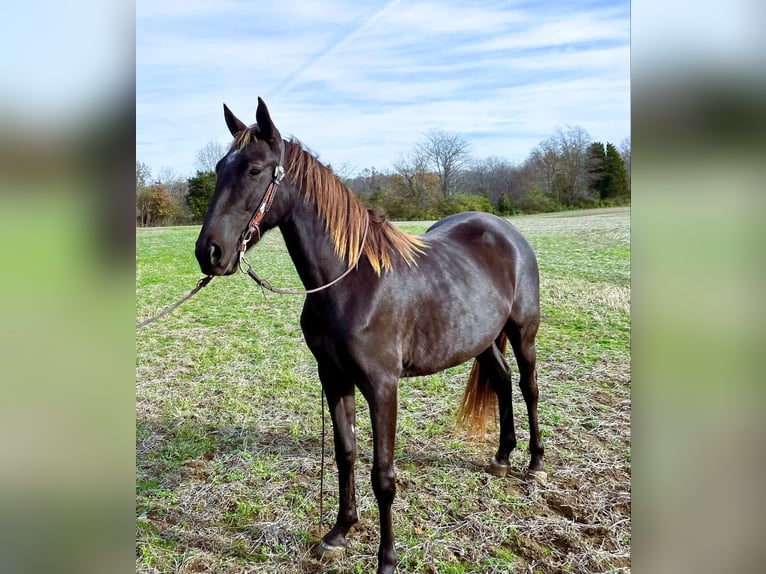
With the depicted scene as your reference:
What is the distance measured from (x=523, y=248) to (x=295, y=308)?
6.12 metres

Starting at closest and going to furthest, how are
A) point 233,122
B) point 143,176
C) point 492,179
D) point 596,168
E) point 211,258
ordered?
point 211,258
point 233,122
point 143,176
point 596,168
point 492,179

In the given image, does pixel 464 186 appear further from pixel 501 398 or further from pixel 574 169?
pixel 501 398

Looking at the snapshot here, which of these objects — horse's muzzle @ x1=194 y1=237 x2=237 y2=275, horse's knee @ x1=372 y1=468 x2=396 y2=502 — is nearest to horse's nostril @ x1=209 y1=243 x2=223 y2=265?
horse's muzzle @ x1=194 y1=237 x2=237 y2=275

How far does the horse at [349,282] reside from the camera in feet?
7.47

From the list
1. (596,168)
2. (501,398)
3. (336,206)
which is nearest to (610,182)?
(596,168)

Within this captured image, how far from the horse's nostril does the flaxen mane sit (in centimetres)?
47

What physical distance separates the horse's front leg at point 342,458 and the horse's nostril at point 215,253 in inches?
34.2

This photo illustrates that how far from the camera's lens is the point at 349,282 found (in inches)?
98.3

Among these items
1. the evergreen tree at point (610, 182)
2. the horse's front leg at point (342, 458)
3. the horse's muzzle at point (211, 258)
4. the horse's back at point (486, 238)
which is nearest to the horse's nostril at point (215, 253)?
the horse's muzzle at point (211, 258)

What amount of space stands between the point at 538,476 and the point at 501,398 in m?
0.56

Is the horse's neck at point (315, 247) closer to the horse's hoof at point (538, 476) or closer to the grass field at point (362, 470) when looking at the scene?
the grass field at point (362, 470)
